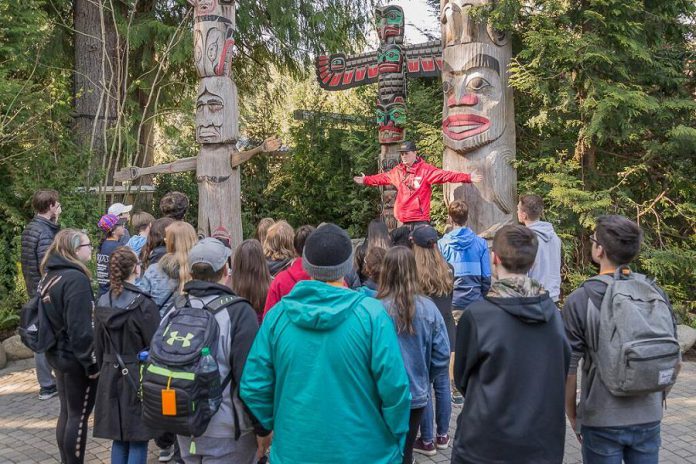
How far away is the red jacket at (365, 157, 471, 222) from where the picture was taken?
7035mm

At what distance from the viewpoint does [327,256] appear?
2570 millimetres

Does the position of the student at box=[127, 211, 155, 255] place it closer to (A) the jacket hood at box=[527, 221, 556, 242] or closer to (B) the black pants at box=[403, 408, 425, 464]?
(B) the black pants at box=[403, 408, 425, 464]

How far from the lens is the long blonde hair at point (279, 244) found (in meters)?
4.68

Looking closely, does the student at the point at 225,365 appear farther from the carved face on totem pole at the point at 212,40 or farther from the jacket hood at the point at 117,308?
the carved face on totem pole at the point at 212,40

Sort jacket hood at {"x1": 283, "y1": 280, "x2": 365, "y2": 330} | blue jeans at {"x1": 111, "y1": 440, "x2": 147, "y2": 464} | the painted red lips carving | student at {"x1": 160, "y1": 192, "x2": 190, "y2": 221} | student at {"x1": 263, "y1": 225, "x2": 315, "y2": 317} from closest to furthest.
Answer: jacket hood at {"x1": 283, "y1": 280, "x2": 365, "y2": 330} < blue jeans at {"x1": 111, "y1": 440, "x2": 147, "y2": 464} < student at {"x1": 263, "y1": 225, "x2": 315, "y2": 317} < student at {"x1": 160, "y1": 192, "x2": 190, "y2": 221} < the painted red lips carving

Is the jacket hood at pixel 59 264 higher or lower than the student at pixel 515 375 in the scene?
higher

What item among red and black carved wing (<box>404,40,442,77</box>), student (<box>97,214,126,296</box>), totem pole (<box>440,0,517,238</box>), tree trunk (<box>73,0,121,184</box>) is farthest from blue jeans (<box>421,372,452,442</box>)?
tree trunk (<box>73,0,121,184</box>)

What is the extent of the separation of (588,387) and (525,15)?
5990 millimetres

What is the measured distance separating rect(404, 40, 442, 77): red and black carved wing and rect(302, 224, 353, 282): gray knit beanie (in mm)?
7335

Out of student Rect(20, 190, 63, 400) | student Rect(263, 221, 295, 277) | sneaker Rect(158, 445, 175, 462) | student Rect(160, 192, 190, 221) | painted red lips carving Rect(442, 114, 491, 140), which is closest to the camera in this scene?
sneaker Rect(158, 445, 175, 462)

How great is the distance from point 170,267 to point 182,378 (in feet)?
5.06

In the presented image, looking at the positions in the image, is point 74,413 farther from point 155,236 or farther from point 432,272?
point 432,272

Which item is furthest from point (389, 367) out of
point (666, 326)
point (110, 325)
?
point (110, 325)

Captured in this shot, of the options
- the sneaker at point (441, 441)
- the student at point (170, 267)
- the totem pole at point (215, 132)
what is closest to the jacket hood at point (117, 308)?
the student at point (170, 267)
